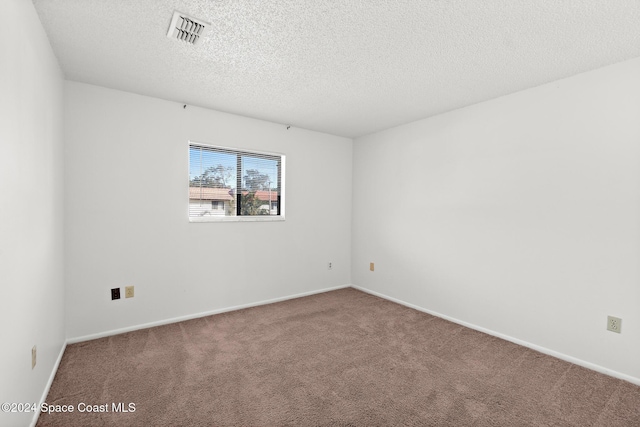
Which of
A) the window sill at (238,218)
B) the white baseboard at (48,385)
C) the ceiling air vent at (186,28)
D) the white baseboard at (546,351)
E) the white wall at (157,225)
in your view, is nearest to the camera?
the white baseboard at (48,385)

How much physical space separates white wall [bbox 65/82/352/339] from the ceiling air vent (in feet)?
4.35

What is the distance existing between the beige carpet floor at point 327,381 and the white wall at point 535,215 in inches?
12.3

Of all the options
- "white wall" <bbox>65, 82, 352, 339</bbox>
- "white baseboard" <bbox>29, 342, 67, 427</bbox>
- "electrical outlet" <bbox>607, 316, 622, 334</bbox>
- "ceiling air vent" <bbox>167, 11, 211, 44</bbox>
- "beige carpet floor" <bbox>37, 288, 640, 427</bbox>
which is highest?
"ceiling air vent" <bbox>167, 11, 211, 44</bbox>

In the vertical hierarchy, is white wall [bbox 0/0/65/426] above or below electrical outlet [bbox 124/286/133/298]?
above

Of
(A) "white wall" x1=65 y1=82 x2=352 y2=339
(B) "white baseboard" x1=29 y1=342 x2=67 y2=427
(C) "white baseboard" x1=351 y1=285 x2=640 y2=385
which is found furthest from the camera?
(A) "white wall" x1=65 y1=82 x2=352 y2=339

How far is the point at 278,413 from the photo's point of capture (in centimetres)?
179

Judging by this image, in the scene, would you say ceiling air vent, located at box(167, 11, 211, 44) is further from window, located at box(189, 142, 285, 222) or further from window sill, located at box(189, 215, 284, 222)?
window sill, located at box(189, 215, 284, 222)

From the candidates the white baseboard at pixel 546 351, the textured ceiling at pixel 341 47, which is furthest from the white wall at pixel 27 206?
the white baseboard at pixel 546 351

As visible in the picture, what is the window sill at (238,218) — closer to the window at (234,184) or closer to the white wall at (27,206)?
the window at (234,184)

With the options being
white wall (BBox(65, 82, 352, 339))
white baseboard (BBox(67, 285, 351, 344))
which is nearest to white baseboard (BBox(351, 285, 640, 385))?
white baseboard (BBox(67, 285, 351, 344))

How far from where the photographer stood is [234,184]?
366 centimetres

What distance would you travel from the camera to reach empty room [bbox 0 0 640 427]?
1.73 metres

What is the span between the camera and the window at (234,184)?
3361mm

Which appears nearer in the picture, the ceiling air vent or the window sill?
the ceiling air vent
